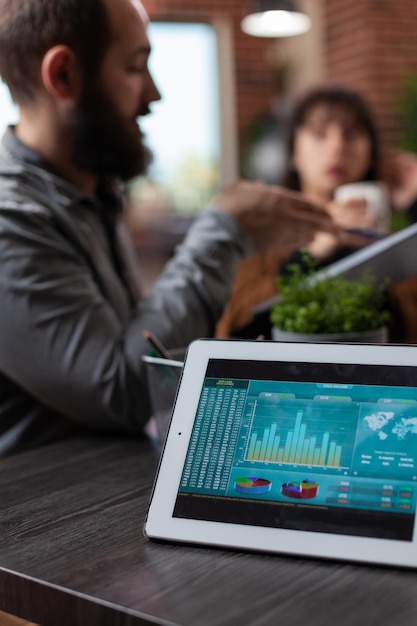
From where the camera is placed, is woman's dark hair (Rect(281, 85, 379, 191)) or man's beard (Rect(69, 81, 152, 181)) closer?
man's beard (Rect(69, 81, 152, 181))

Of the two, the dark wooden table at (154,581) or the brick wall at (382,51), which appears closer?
the dark wooden table at (154,581)

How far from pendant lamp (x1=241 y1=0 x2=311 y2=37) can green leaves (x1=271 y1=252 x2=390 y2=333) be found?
135 inches

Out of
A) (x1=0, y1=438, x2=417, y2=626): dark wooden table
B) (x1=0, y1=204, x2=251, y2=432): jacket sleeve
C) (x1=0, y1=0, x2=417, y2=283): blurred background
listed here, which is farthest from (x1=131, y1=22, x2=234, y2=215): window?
(x1=0, y1=438, x2=417, y2=626): dark wooden table

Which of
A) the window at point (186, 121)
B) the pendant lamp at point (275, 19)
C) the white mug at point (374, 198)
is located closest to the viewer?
the white mug at point (374, 198)

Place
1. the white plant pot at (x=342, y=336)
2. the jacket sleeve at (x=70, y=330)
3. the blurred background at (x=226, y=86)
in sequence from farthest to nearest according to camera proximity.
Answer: the blurred background at (x=226, y=86) < the jacket sleeve at (x=70, y=330) < the white plant pot at (x=342, y=336)

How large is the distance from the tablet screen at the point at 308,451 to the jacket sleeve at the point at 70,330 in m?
0.38

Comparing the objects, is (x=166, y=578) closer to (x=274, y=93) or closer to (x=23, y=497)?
(x=23, y=497)

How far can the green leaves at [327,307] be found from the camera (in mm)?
905

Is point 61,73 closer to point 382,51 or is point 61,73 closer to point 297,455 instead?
point 297,455

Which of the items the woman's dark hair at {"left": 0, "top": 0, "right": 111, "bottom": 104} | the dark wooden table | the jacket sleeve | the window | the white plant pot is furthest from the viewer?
the window

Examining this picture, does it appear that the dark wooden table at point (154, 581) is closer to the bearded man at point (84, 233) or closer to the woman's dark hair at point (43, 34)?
the bearded man at point (84, 233)

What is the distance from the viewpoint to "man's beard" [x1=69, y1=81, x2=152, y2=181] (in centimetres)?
122

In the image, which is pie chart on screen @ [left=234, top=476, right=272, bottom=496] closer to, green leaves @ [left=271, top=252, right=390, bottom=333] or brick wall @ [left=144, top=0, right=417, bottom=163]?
green leaves @ [left=271, top=252, right=390, bottom=333]

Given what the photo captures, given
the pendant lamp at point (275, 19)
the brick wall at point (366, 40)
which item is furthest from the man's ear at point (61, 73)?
the brick wall at point (366, 40)
